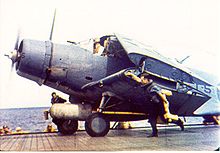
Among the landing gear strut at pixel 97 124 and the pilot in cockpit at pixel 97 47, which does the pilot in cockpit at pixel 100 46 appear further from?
the landing gear strut at pixel 97 124

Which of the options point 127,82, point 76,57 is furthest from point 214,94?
point 76,57

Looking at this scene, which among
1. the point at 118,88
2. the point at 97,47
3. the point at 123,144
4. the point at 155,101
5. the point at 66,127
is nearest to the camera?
the point at 123,144

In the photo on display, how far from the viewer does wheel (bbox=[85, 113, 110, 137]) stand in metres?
4.26

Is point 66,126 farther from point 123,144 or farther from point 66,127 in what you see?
point 123,144

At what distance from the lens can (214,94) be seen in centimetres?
472

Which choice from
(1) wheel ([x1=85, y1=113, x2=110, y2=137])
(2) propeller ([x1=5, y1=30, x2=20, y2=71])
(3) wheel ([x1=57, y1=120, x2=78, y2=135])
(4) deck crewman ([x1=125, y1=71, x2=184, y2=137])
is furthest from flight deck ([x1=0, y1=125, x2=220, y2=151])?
(2) propeller ([x1=5, y1=30, x2=20, y2=71])

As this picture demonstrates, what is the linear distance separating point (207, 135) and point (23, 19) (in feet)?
10.9

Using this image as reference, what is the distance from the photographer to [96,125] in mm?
4281

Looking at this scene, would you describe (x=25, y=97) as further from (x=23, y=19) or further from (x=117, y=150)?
(x=117, y=150)

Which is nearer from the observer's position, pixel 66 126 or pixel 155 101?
pixel 155 101

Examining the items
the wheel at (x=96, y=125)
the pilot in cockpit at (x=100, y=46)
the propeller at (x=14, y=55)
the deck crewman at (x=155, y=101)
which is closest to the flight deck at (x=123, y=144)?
the wheel at (x=96, y=125)

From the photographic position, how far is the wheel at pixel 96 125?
4.26 metres

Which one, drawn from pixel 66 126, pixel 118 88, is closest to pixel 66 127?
pixel 66 126

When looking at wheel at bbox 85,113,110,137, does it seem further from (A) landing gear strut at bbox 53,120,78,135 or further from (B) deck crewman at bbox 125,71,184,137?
(B) deck crewman at bbox 125,71,184,137
